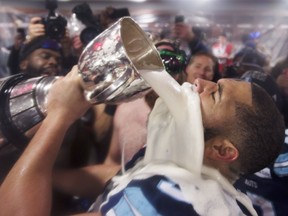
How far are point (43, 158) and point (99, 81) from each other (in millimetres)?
172

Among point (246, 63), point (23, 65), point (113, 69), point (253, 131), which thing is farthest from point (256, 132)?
point (246, 63)

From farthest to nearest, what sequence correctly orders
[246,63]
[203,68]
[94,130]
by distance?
[246,63], [203,68], [94,130]

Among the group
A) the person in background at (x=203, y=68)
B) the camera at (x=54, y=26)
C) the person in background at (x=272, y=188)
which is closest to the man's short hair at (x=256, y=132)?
the person in background at (x=272, y=188)

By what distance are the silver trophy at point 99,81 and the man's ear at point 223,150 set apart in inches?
6.5

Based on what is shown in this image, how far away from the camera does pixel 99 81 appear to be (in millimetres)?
526

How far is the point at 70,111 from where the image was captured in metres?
0.58

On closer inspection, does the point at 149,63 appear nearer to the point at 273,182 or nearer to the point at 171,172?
the point at 171,172

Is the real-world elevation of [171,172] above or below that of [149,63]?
below

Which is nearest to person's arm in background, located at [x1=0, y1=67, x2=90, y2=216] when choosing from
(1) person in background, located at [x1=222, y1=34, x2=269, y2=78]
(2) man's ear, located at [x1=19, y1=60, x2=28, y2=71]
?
(2) man's ear, located at [x1=19, y1=60, x2=28, y2=71]

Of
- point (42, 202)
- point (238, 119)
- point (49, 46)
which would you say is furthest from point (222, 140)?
point (49, 46)

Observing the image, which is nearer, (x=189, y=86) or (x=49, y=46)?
(x=189, y=86)

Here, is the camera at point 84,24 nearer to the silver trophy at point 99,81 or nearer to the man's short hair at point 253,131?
the silver trophy at point 99,81

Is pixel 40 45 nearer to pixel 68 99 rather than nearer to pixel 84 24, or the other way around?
pixel 84 24

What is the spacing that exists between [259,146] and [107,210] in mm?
292
